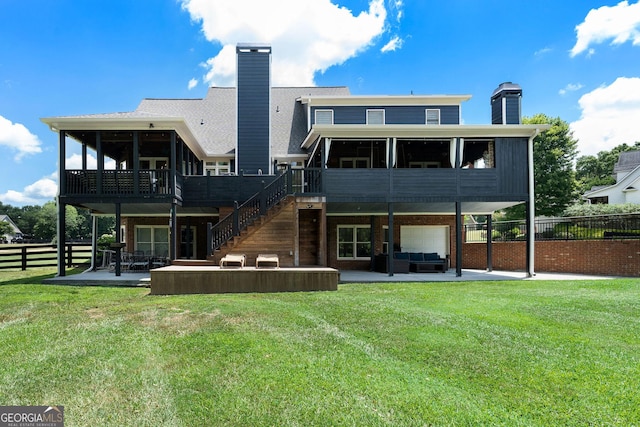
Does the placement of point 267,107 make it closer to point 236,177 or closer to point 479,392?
point 236,177

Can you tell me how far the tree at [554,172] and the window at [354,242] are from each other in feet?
67.1

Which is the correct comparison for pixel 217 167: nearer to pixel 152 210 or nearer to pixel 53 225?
pixel 152 210

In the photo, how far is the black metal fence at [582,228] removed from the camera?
518 inches

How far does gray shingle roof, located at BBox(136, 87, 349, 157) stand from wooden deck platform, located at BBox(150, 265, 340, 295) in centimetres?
847

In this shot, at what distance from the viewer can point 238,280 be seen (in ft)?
30.6

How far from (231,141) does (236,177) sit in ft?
12.5

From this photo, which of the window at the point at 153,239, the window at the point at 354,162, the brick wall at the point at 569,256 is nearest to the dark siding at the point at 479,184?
the brick wall at the point at 569,256

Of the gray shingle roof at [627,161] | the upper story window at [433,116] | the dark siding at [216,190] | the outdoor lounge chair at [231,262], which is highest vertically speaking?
the gray shingle roof at [627,161]

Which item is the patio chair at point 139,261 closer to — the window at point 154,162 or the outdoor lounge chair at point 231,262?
the window at point 154,162

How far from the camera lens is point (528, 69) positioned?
17.4 m

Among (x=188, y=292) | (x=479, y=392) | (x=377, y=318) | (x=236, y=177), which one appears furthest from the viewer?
(x=236, y=177)

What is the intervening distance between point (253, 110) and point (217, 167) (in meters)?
3.36

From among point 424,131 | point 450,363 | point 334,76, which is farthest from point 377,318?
point 334,76

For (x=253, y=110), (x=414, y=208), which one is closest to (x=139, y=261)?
(x=253, y=110)
